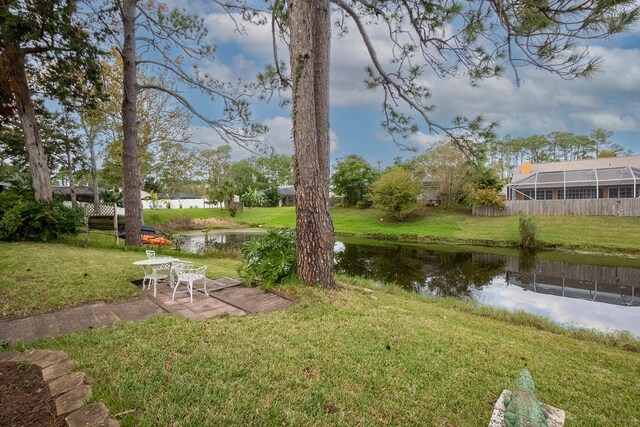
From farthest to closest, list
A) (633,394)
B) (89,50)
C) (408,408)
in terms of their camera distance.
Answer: (89,50) < (633,394) < (408,408)

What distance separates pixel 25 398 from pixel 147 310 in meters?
1.89

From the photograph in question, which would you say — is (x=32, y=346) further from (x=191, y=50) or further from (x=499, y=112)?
(x=191, y=50)

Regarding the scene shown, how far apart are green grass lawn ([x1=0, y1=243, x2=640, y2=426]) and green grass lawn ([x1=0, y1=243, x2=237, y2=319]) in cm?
4

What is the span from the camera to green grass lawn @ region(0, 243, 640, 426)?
6.76ft

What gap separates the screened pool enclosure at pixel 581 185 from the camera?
71.4ft

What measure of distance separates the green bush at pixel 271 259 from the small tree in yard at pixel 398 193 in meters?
20.2

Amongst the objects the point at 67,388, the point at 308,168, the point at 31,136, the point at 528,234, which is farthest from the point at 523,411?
the point at 528,234

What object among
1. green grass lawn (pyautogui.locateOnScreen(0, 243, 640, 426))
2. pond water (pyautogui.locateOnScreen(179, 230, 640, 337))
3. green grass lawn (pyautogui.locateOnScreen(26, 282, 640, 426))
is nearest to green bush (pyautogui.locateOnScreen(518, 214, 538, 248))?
pond water (pyautogui.locateOnScreen(179, 230, 640, 337))

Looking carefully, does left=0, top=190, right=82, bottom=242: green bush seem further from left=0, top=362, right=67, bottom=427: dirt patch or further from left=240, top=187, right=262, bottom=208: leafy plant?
left=240, top=187, right=262, bottom=208: leafy plant

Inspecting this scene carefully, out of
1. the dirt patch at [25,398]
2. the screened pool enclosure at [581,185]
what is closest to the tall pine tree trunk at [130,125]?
the dirt patch at [25,398]

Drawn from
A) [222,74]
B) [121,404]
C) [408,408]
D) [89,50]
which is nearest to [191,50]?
[222,74]

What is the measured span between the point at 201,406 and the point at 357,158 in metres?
34.1

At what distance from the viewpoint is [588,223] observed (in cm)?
1838

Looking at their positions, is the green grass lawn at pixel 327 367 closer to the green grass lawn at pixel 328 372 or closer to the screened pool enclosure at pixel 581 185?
the green grass lawn at pixel 328 372
